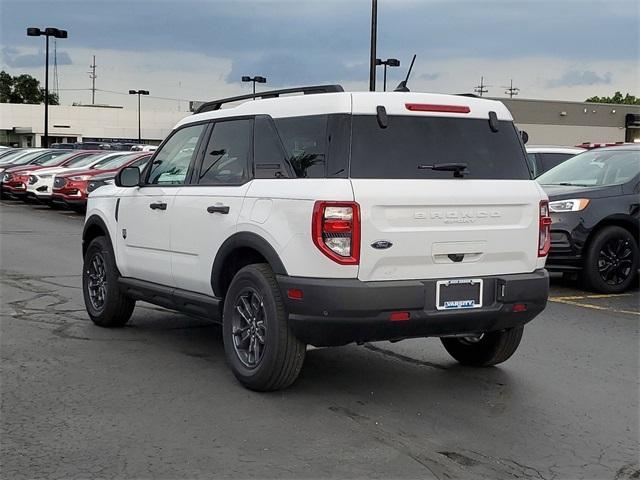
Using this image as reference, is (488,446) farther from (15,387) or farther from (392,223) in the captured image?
(15,387)

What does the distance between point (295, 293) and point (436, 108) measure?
157 cm

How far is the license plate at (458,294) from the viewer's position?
5.37 meters

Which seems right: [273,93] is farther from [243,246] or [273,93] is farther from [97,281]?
[97,281]

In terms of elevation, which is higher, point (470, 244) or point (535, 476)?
point (470, 244)

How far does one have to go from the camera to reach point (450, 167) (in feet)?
18.2

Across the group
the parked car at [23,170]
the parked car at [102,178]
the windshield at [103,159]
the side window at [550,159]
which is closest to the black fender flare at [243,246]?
the side window at [550,159]

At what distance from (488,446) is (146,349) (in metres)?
3.25

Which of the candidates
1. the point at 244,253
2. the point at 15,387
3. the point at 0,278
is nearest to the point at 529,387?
the point at 244,253

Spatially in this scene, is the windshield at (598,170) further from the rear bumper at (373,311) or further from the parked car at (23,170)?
the parked car at (23,170)

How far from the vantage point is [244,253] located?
5.91 meters

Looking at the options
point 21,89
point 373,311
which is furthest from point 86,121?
point 373,311

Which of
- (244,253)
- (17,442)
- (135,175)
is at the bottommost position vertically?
(17,442)

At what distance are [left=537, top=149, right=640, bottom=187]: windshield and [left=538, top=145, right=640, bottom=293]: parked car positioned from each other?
0.33 feet

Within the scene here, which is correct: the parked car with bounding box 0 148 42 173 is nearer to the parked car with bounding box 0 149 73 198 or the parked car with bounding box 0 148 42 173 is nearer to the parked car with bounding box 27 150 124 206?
the parked car with bounding box 0 149 73 198
